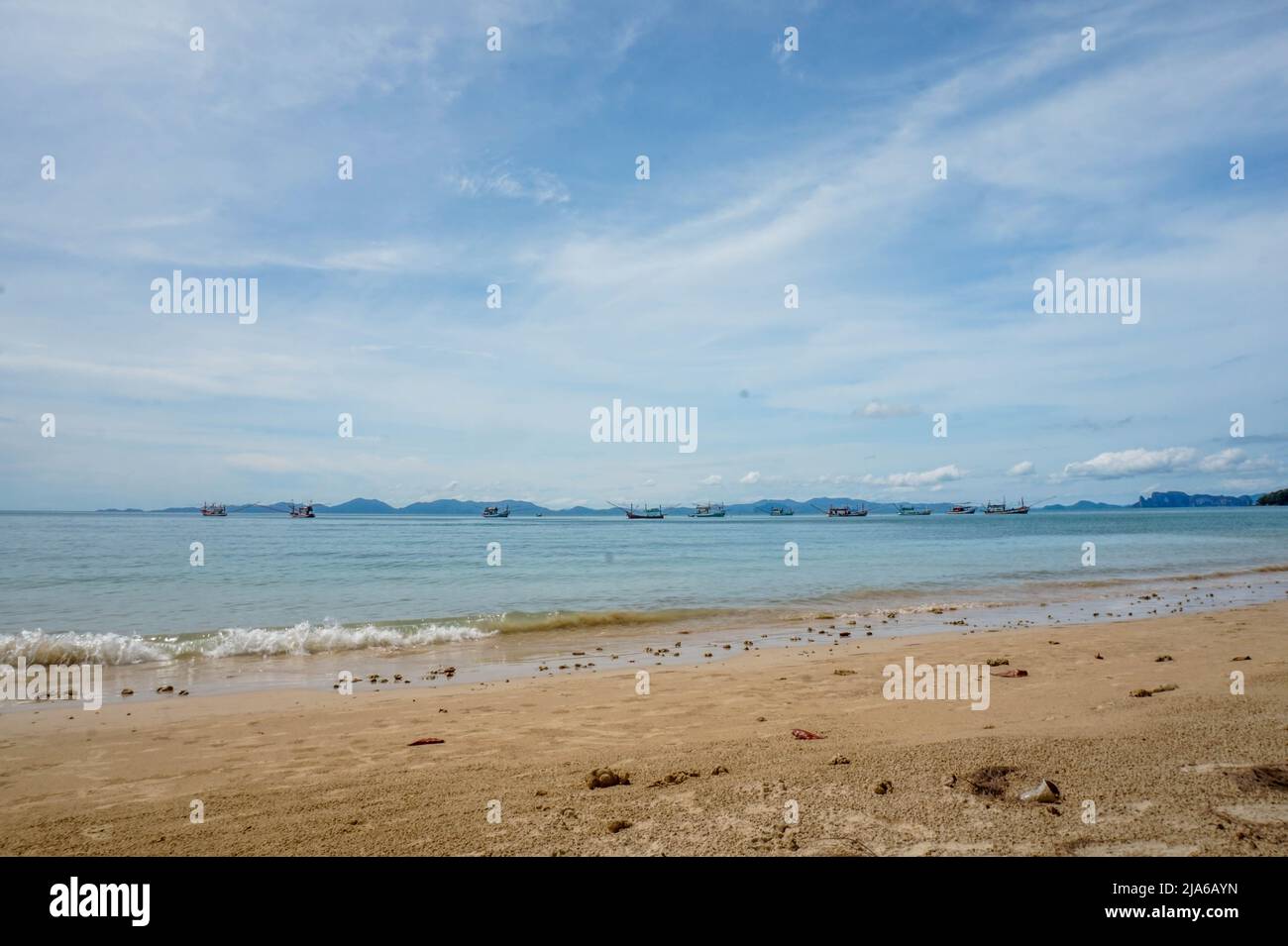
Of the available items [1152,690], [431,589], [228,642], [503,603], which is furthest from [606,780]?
[431,589]

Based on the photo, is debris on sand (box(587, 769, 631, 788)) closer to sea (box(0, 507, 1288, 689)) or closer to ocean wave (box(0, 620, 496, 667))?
sea (box(0, 507, 1288, 689))

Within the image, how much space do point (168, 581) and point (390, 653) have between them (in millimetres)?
16294

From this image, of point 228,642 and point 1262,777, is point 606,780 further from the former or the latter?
point 228,642

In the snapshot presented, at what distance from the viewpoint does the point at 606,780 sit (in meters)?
6.13

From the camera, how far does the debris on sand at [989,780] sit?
5.36 metres

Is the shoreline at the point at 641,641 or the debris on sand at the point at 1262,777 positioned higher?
the debris on sand at the point at 1262,777

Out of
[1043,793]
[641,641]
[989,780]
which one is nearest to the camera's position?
[1043,793]

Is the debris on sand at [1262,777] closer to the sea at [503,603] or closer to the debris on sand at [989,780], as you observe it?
the debris on sand at [989,780]

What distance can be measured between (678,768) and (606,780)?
0.70 meters

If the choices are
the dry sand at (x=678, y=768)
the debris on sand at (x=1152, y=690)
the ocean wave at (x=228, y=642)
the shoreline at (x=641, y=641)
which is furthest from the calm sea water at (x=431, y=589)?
the debris on sand at (x=1152, y=690)

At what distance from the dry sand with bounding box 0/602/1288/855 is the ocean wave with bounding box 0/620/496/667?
460cm

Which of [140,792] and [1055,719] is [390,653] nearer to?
[140,792]

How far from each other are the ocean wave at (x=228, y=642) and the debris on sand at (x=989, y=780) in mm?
13870
